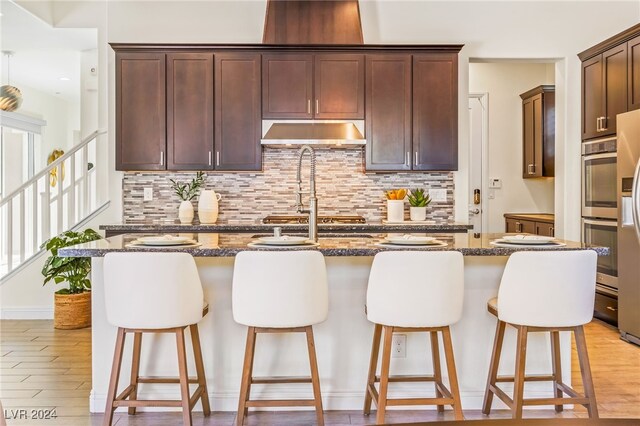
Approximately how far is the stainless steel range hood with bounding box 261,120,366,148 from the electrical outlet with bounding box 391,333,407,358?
213cm

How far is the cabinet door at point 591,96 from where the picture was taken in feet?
15.5

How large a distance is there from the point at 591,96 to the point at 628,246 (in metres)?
1.57

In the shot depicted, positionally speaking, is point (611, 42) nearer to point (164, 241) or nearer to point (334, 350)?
point (334, 350)

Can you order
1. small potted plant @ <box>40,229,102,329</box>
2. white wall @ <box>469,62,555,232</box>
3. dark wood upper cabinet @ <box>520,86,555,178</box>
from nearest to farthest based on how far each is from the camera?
small potted plant @ <box>40,229,102,329</box> → dark wood upper cabinet @ <box>520,86,555,178</box> → white wall @ <box>469,62,555,232</box>

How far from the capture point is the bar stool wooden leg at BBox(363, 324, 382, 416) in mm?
2561

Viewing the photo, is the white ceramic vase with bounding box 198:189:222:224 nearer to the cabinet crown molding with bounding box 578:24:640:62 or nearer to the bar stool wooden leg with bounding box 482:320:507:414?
the bar stool wooden leg with bounding box 482:320:507:414

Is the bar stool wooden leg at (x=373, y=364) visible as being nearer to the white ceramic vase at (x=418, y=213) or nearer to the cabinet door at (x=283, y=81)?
the white ceramic vase at (x=418, y=213)

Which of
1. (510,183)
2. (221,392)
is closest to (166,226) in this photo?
(221,392)

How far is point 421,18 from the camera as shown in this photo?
503 centimetres

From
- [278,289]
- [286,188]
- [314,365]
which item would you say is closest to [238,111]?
[286,188]

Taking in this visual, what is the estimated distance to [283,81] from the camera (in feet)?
15.3

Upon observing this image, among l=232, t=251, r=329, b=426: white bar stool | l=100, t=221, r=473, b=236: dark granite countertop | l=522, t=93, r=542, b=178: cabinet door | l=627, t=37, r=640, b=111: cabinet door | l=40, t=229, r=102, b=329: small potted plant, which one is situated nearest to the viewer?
l=232, t=251, r=329, b=426: white bar stool

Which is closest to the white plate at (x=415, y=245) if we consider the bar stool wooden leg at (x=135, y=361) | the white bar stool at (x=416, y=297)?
the white bar stool at (x=416, y=297)

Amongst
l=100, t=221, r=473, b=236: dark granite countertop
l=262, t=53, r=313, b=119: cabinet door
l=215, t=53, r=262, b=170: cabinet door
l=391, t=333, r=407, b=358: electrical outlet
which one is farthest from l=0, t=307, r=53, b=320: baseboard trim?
l=391, t=333, r=407, b=358: electrical outlet
